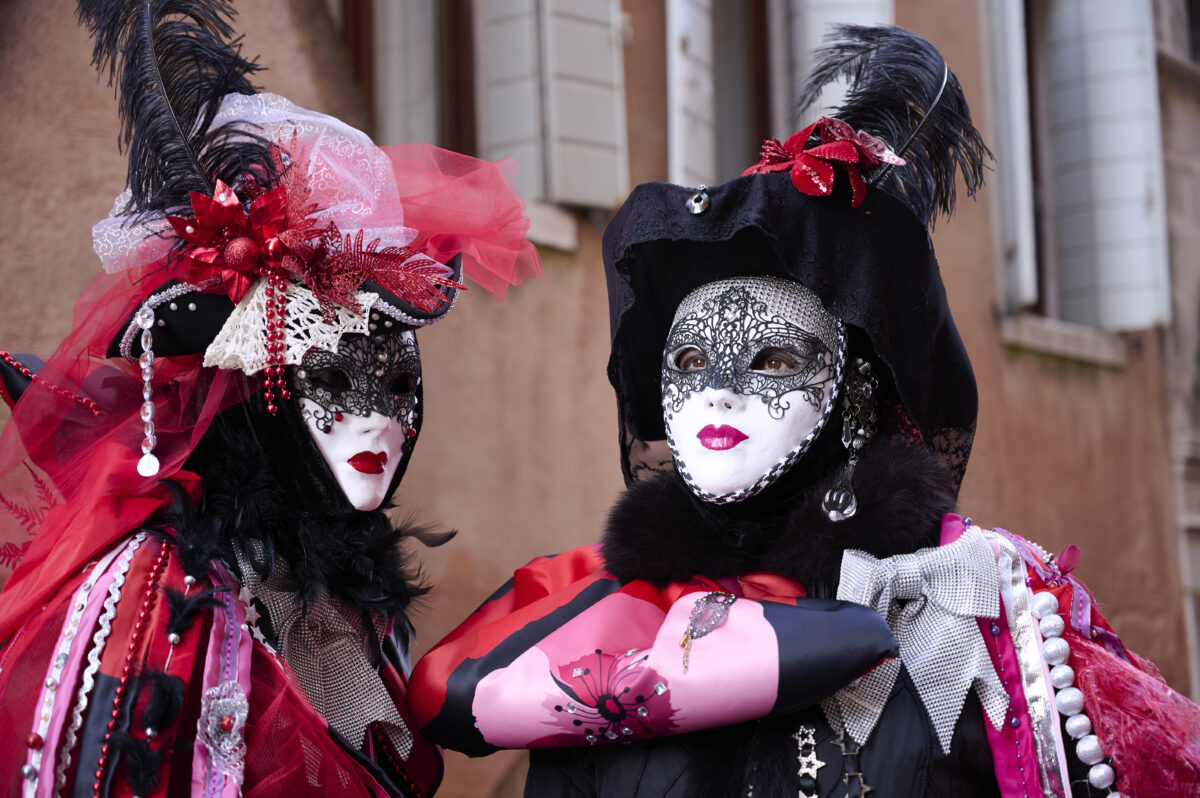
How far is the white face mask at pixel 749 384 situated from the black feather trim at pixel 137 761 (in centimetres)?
102

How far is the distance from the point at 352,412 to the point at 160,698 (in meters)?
0.63

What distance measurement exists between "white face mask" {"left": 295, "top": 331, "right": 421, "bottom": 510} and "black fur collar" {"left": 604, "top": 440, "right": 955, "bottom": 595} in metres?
0.47

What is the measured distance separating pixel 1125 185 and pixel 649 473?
5162 mm

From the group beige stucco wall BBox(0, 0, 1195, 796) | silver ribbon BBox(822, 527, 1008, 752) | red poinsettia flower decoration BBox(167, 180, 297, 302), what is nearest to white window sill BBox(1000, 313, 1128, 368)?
beige stucco wall BBox(0, 0, 1195, 796)

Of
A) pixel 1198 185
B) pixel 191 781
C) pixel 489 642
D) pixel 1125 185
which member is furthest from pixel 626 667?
pixel 1198 185

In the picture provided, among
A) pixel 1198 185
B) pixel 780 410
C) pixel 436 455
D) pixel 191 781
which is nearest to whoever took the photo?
pixel 191 781

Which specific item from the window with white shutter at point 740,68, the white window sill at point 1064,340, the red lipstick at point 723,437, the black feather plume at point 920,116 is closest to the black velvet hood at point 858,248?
the black feather plume at point 920,116

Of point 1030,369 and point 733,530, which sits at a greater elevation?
point 1030,369

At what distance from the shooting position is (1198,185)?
25.3ft

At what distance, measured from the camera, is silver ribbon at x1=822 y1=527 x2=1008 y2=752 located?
2223 millimetres

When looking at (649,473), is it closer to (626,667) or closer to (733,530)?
(733,530)

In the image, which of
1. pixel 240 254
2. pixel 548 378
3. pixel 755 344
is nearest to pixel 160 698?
pixel 240 254

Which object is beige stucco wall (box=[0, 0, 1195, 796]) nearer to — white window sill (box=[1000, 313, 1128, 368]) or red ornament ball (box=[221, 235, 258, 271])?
white window sill (box=[1000, 313, 1128, 368])

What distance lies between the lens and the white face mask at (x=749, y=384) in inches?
93.1
